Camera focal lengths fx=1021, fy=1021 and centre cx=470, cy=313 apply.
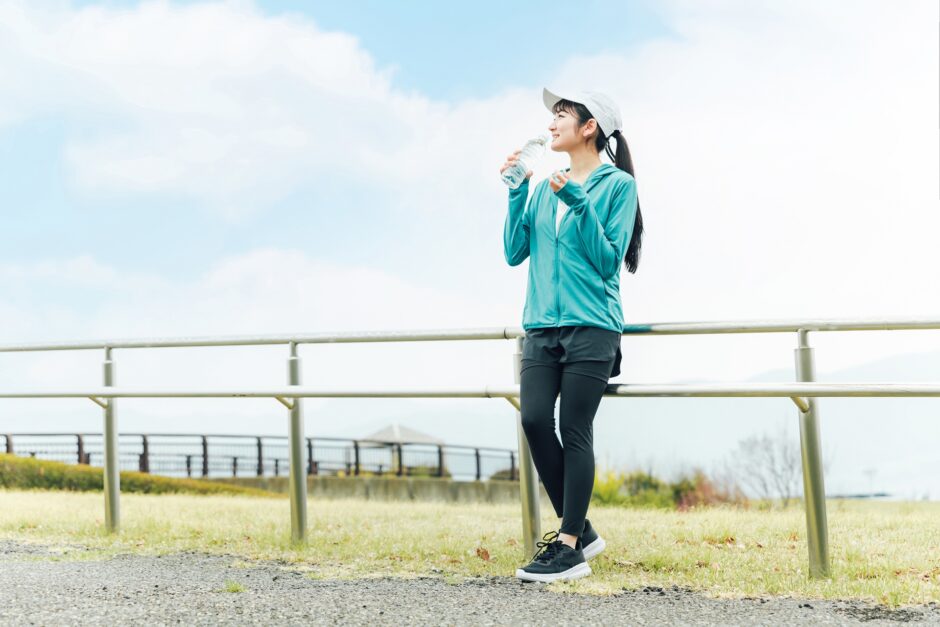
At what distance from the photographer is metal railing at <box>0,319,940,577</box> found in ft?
11.6

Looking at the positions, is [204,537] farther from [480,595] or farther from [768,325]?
[768,325]

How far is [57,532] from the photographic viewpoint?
18.0 ft

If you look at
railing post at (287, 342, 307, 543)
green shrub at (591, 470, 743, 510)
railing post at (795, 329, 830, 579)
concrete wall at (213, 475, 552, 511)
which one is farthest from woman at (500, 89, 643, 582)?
concrete wall at (213, 475, 552, 511)

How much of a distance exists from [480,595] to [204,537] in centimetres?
214

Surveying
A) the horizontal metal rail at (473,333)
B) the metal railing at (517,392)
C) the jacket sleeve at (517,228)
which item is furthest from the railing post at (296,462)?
the jacket sleeve at (517,228)

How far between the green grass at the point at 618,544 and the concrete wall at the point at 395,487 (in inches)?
507

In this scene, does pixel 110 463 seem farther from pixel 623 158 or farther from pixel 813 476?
pixel 813 476

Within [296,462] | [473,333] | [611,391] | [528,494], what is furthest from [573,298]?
[296,462]

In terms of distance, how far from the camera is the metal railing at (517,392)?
3.55m

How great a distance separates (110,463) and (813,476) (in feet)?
11.6

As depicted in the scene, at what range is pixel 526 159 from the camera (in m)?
3.68

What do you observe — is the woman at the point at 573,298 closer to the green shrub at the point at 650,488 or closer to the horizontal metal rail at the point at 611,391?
the horizontal metal rail at the point at 611,391

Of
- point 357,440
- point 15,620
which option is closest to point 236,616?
point 15,620

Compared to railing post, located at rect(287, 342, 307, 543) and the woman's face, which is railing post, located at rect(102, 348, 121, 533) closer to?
railing post, located at rect(287, 342, 307, 543)
